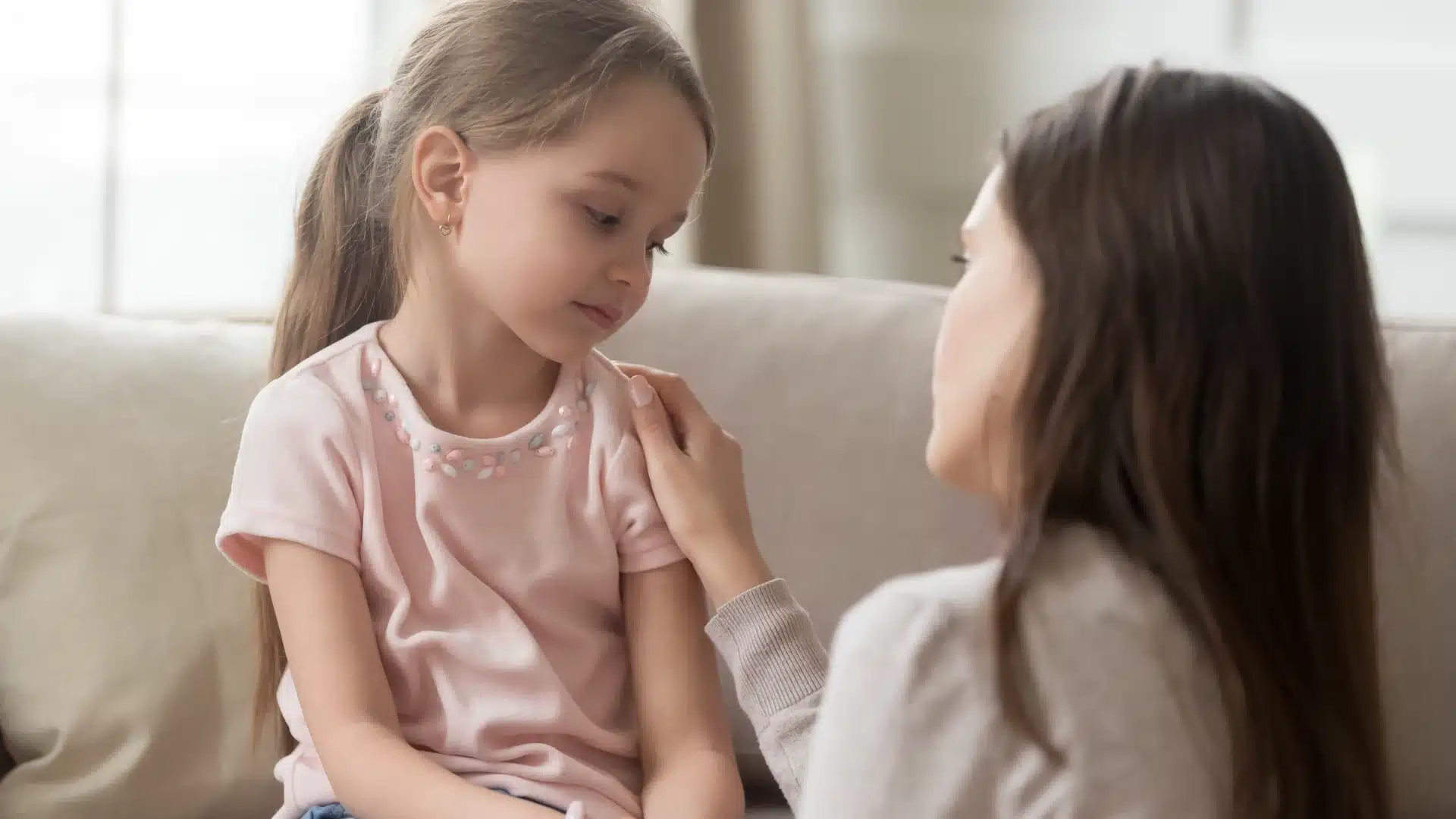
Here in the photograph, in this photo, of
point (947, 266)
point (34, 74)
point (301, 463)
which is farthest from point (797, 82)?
point (301, 463)

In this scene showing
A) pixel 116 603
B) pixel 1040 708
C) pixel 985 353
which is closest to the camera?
pixel 1040 708

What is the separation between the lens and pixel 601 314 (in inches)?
44.9

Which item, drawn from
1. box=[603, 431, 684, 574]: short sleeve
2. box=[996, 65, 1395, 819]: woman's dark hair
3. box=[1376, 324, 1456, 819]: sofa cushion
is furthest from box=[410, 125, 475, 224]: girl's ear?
box=[1376, 324, 1456, 819]: sofa cushion

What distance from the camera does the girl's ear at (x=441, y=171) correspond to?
44.4 inches

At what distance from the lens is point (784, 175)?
2355mm

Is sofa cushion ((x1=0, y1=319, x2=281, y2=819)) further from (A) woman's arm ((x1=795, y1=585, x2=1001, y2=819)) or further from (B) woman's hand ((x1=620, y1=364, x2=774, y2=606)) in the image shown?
(A) woman's arm ((x1=795, y1=585, x2=1001, y2=819))

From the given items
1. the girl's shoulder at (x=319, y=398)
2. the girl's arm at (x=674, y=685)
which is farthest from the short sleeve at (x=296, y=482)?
the girl's arm at (x=674, y=685)

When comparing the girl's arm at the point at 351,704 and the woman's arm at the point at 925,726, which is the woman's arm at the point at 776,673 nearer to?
the girl's arm at the point at 351,704

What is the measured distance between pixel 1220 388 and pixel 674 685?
533 mm

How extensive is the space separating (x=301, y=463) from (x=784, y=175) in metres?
1.37

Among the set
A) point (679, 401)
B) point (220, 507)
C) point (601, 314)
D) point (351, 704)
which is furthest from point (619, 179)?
point (220, 507)

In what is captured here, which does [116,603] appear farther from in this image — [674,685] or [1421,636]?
[1421,636]

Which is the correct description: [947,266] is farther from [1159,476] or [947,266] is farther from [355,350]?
[1159,476]

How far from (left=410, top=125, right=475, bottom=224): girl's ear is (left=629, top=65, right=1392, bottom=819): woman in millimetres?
451
